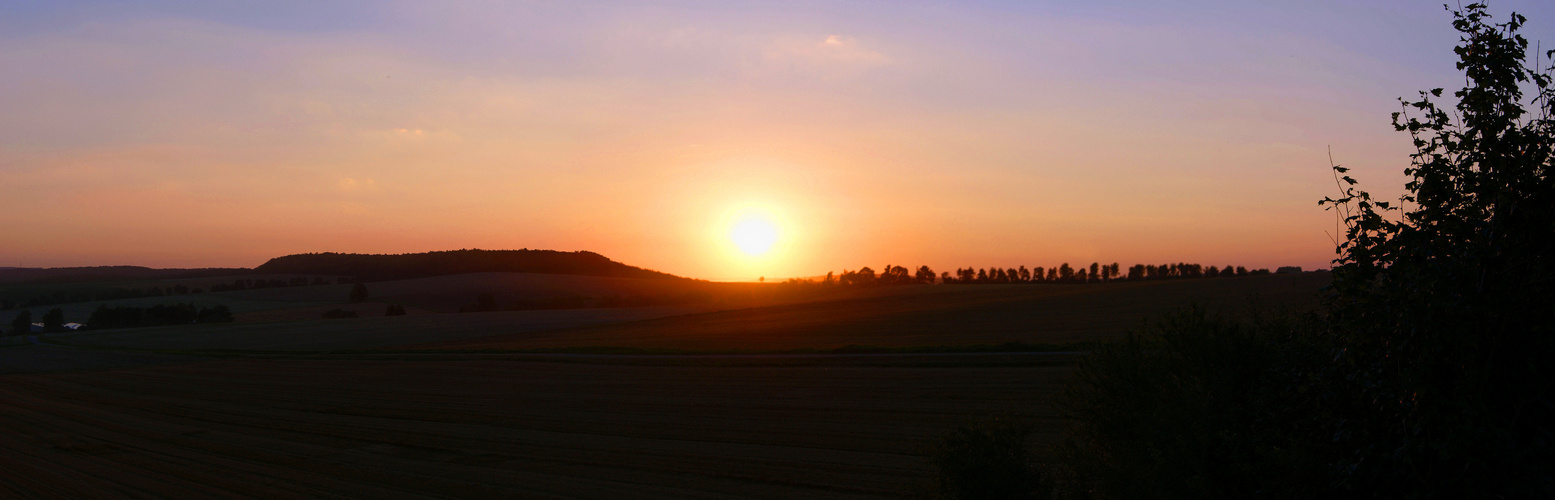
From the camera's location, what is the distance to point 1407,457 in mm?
5145

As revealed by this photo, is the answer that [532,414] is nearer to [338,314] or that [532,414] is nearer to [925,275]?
[338,314]

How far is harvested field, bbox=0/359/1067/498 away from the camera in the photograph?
15797mm

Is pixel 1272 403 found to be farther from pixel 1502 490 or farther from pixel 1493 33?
pixel 1493 33

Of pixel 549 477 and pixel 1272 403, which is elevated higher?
pixel 1272 403

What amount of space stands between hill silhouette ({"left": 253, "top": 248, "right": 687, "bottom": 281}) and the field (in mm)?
83406

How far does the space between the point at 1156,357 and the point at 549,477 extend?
11.5 metres

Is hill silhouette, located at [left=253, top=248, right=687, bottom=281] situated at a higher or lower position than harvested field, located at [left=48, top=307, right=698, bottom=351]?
higher

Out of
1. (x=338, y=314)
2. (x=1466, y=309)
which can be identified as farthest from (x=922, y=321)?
(x=338, y=314)

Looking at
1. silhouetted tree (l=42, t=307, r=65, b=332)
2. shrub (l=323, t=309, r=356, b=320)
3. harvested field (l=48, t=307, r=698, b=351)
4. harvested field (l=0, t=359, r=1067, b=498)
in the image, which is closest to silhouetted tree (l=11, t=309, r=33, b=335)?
silhouetted tree (l=42, t=307, r=65, b=332)

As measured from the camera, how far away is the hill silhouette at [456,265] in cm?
13425

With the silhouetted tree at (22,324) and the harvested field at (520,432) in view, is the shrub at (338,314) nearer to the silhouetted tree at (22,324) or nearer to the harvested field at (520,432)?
the silhouetted tree at (22,324)

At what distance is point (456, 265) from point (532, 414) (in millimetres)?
121632

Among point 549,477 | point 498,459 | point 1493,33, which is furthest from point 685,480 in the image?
point 1493,33

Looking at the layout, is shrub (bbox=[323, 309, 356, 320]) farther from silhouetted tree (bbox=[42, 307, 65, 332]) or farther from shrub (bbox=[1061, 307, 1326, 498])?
shrub (bbox=[1061, 307, 1326, 498])
